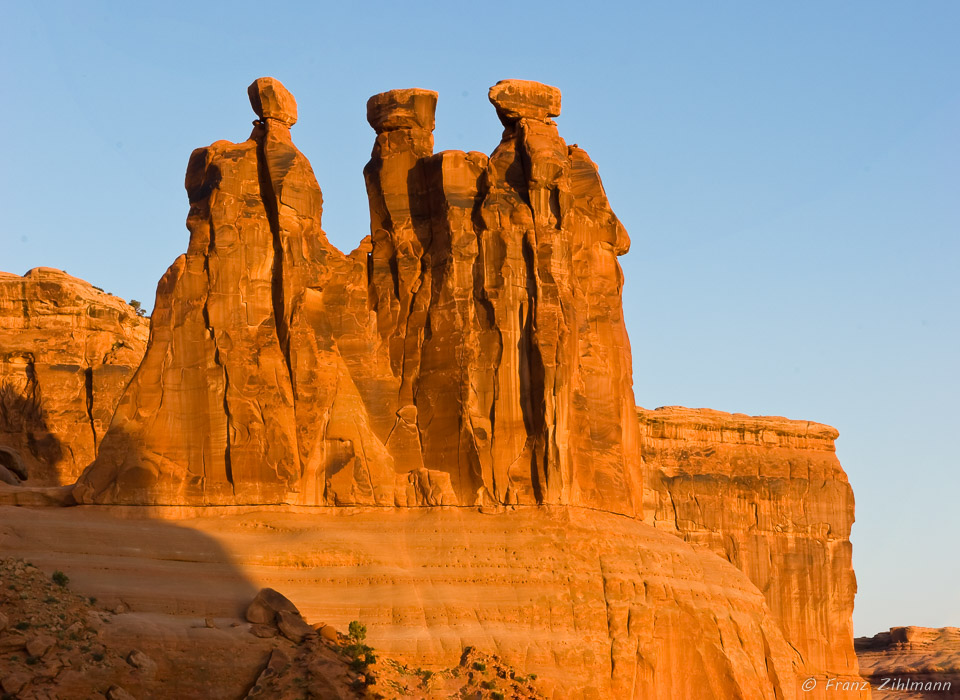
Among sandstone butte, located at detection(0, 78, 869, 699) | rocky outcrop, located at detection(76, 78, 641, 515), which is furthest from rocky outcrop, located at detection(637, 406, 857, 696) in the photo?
rocky outcrop, located at detection(76, 78, 641, 515)

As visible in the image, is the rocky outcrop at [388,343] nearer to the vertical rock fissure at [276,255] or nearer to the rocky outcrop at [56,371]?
the vertical rock fissure at [276,255]

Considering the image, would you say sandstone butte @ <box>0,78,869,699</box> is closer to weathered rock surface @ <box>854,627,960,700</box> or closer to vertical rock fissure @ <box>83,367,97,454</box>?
vertical rock fissure @ <box>83,367,97,454</box>

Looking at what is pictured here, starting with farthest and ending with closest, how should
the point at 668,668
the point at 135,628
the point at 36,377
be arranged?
the point at 36,377, the point at 668,668, the point at 135,628

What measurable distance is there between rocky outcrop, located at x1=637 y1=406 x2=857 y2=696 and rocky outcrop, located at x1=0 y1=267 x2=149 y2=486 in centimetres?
2856

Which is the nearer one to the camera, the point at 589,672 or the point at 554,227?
the point at 589,672

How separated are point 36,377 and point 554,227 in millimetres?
24970

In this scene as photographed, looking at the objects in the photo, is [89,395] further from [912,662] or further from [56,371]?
[912,662]

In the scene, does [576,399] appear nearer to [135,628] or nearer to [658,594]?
[658,594]

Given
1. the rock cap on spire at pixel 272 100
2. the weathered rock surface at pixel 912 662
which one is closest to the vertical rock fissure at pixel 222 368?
the rock cap on spire at pixel 272 100

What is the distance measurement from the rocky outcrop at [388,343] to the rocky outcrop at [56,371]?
15552 mm

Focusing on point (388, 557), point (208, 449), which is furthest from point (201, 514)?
point (388, 557)

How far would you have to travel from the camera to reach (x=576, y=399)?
63656 mm

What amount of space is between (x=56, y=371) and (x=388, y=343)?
1862 centimetres

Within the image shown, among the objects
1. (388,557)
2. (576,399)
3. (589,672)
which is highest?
(576,399)
